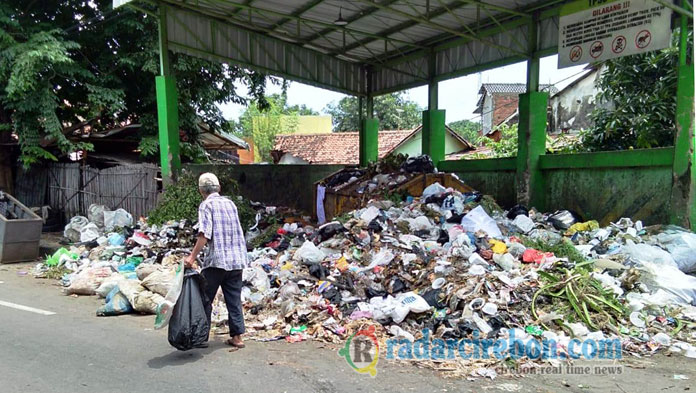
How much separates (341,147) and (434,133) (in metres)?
15.1

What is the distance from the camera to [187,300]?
163 inches

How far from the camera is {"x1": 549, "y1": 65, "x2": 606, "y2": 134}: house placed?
2180 cm

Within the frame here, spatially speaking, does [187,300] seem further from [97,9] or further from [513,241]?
[97,9]

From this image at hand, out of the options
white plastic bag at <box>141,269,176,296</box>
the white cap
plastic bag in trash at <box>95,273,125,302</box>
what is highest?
the white cap

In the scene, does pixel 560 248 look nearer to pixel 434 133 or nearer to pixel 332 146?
pixel 434 133

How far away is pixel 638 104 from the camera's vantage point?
36.0 ft

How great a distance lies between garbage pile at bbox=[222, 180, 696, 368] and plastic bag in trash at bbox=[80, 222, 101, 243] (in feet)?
14.0

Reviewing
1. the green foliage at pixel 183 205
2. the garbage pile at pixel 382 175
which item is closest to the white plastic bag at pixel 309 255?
the garbage pile at pixel 382 175

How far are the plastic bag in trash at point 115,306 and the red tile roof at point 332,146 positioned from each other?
20.3 m

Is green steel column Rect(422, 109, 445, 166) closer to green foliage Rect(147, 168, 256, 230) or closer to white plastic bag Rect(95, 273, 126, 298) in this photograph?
green foliage Rect(147, 168, 256, 230)

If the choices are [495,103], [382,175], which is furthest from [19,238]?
[495,103]

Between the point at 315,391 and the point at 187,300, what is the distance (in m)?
1.32

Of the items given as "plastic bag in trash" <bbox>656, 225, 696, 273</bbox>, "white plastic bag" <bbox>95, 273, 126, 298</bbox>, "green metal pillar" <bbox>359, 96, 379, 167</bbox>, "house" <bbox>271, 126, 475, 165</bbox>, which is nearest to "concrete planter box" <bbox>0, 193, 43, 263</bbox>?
"white plastic bag" <bbox>95, 273, 126, 298</bbox>

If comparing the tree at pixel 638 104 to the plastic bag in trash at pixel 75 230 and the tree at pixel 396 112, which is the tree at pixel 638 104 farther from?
the tree at pixel 396 112
